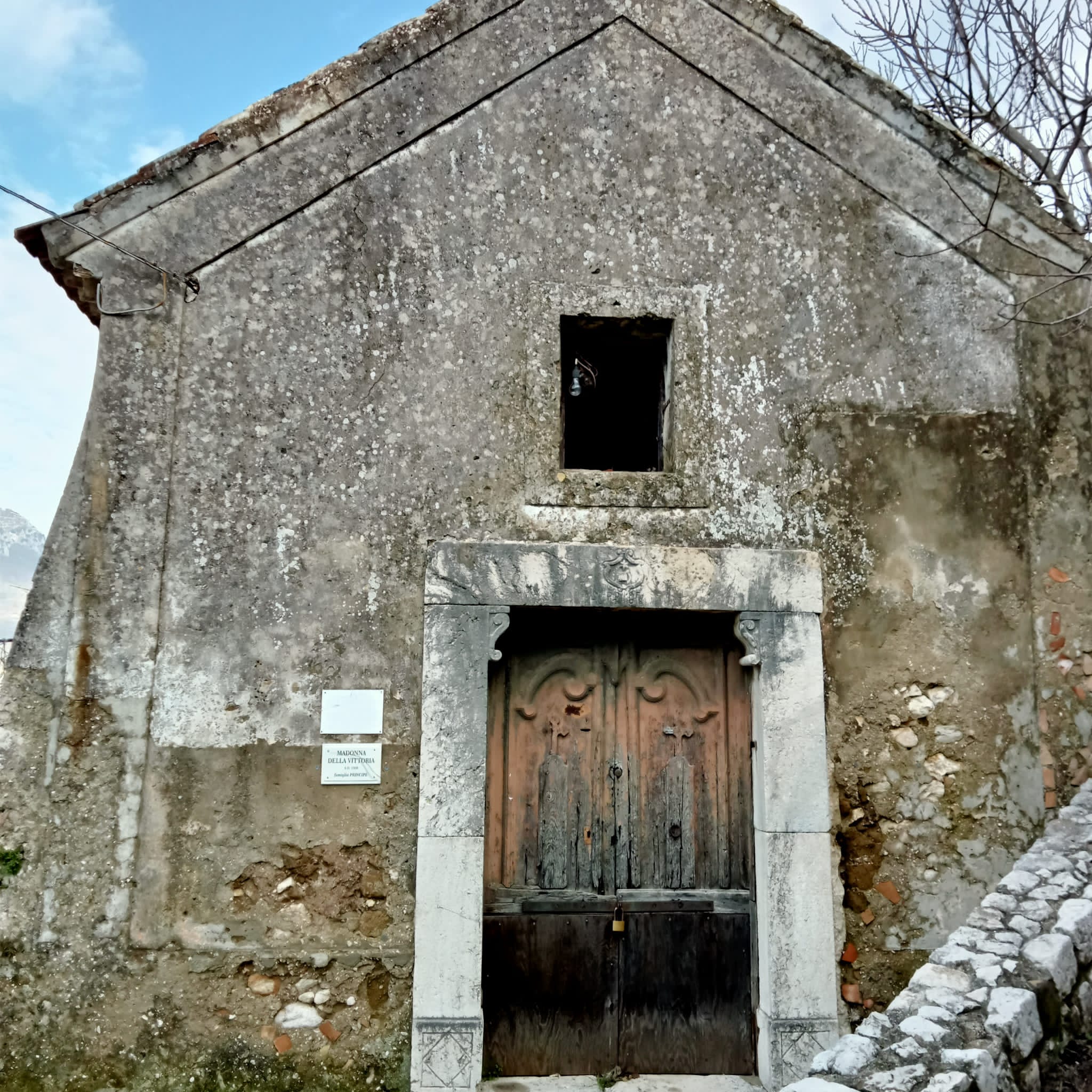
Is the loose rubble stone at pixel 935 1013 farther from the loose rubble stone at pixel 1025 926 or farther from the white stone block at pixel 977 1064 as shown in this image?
the loose rubble stone at pixel 1025 926

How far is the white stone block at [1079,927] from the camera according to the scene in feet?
10.9

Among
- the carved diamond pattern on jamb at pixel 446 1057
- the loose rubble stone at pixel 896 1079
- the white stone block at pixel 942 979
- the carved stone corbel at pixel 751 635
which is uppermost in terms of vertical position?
the carved stone corbel at pixel 751 635

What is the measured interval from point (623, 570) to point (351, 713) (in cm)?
129

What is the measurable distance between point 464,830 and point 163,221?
9.41ft

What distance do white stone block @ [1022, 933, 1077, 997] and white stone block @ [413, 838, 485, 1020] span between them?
6.61 ft

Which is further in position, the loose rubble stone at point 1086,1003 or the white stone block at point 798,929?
the white stone block at point 798,929

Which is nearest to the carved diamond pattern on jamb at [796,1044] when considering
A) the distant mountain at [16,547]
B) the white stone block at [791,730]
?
the white stone block at [791,730]

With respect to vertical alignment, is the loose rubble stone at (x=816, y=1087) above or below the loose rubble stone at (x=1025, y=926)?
below

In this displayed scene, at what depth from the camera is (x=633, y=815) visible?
412 centimetres

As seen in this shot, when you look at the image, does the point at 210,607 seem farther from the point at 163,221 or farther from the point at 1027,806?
the point at 1027,806

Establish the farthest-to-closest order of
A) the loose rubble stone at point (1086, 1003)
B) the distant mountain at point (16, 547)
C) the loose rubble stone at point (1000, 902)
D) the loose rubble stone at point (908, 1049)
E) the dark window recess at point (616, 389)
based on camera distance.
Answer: the distant mountain at point (16, 547), the dark window recess at point (616, 389), the loose rubble stone at point (1000, 902), the loose rubble stone at point (1086, 1003), the loose rubble stone at point (908, 1049)

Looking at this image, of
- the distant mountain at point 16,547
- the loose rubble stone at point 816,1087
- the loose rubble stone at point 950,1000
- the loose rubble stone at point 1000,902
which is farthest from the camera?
the distant mountain at point 16,547

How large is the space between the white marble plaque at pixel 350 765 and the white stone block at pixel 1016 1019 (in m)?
2.33

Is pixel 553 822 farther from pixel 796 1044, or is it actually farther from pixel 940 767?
pixel 940 767
